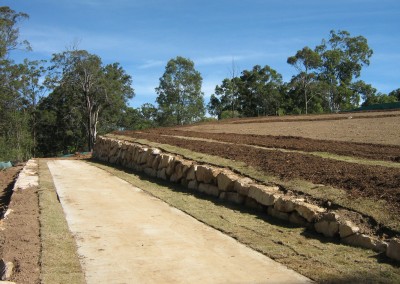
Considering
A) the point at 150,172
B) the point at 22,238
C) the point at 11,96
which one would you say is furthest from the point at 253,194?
the point at 11,96

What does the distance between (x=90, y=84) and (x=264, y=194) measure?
41.2 metres

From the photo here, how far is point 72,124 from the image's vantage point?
50188 mm

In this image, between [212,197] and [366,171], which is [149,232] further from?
[366,171]

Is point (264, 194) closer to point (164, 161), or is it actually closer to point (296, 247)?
point (296, 247)

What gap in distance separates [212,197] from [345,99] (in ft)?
195

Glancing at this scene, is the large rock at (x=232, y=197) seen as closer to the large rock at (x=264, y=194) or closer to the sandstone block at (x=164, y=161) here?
the large rock at (x=264, y=194)

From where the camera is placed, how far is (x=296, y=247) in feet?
18.2

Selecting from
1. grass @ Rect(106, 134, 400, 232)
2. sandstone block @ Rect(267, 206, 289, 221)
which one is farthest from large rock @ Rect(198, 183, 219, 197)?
sandstone block @ Rect(267, 206, 289, 221)

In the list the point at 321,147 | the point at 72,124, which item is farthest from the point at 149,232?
the point at 72,124

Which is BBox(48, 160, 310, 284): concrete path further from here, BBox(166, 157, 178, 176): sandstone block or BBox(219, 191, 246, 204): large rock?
BBox(166, 157, 178, 176): sandstone block

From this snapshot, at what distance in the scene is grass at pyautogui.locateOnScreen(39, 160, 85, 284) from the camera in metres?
4.52

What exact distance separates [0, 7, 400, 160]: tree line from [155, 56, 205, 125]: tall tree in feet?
0.40

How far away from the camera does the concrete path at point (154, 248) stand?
15.1ft

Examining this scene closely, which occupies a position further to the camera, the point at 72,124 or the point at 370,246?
the point at 72,124
